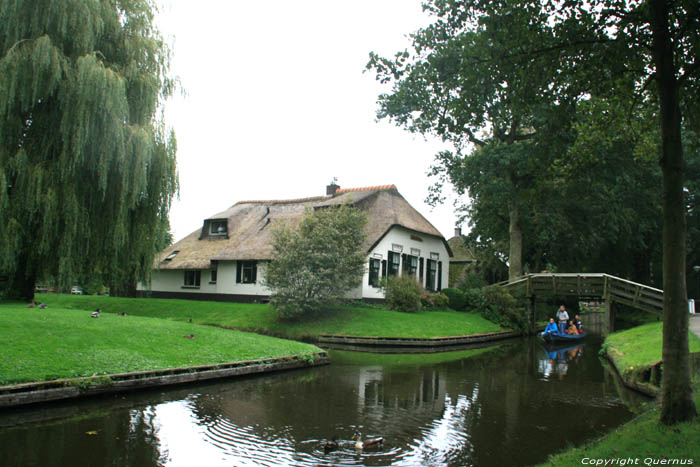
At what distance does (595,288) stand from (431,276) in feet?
36.8

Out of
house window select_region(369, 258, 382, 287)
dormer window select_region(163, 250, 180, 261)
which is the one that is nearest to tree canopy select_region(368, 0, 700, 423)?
house window select_region(369, 258, 382, 287)

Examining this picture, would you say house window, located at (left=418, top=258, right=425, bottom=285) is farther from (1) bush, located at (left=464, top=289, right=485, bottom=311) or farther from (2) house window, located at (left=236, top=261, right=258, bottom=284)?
(2) house window, located at (left=236, top=261, right=258, bottom=284)

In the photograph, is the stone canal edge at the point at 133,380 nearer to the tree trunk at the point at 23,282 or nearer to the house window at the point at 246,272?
the tree trunk at the point at 23,282

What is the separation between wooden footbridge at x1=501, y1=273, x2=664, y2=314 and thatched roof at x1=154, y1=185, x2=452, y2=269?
7568mm

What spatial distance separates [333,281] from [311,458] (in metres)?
17.6

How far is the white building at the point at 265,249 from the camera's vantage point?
31.5 meters

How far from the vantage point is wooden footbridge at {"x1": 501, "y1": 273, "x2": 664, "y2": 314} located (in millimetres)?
25375

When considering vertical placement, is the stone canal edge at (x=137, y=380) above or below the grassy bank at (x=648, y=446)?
below

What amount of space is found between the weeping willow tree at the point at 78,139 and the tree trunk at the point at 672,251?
37.8 ft

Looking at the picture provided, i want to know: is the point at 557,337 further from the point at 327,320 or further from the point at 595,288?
the point at 327,320

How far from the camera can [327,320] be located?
2512cm

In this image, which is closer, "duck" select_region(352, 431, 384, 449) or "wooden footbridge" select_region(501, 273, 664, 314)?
"duck" select_region(352, 431, 384, 449)

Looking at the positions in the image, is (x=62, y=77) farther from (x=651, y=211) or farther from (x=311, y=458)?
(x=651, y=211)

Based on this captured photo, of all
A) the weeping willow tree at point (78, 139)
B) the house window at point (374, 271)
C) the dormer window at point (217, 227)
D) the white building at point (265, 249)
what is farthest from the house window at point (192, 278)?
the weeping willow tree at point (78, 139)
